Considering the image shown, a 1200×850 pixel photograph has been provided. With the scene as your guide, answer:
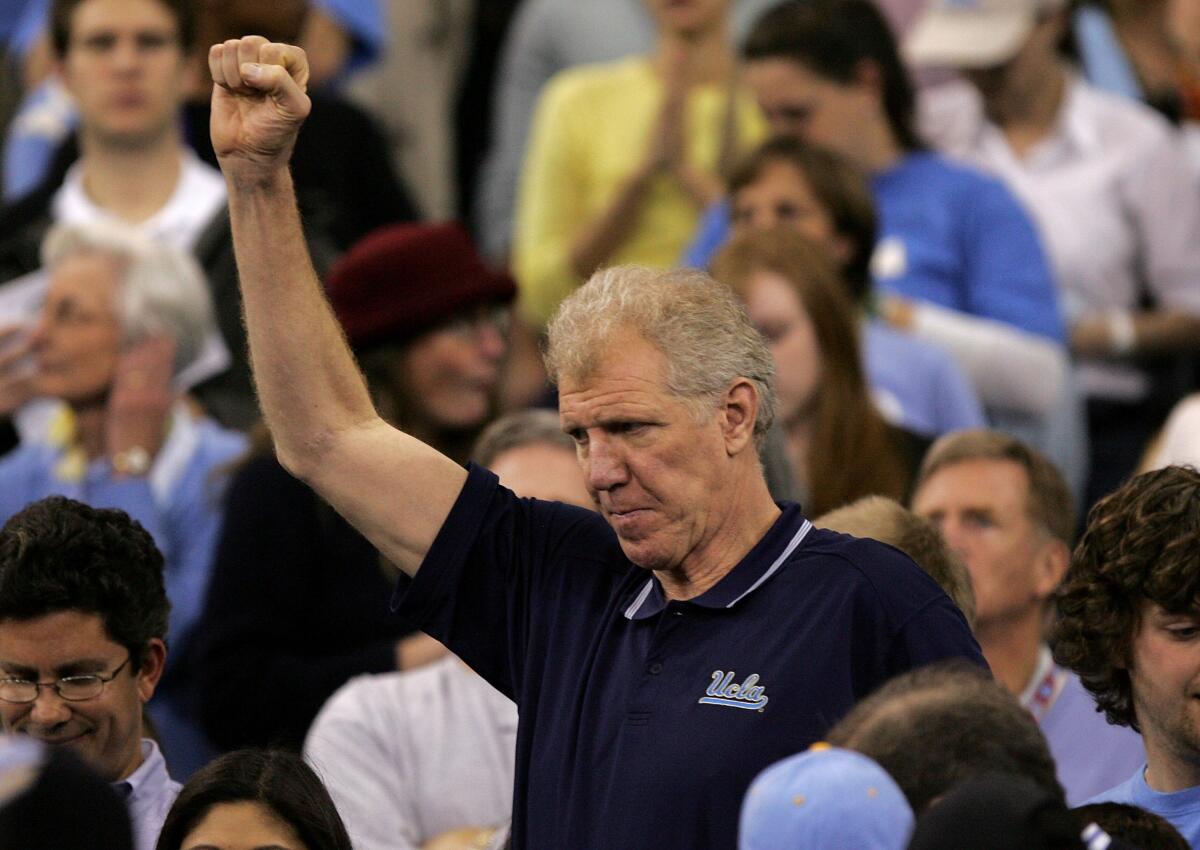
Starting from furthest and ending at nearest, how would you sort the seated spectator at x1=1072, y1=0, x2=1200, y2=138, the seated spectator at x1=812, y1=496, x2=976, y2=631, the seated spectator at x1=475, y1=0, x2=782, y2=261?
the seated spectator at x1=475, y1=0, x2=782, y2=261, the seated spectator at x1=1072, y1=0, x2=1200, y2=138, the seated spectator at x1=812, y1=496, x2=976, y2=631

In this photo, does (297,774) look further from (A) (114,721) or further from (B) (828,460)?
(B) (828,460)

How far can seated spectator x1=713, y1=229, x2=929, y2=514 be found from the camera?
5.71 meters

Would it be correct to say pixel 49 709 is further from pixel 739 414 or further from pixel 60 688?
pixel 739 414

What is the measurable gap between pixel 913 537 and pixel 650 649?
788mm

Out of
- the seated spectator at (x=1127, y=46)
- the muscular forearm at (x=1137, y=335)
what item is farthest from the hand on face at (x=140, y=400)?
the seated spectator at (x=1127, y=46)

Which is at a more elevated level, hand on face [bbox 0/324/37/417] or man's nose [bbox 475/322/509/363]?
man's nose [bbox 475/322/509/363]

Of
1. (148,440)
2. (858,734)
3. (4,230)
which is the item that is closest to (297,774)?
(858,734)

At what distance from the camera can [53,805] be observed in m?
2.28

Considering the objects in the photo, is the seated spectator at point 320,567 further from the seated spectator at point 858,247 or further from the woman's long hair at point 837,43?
the woman's long hair at point 837,43

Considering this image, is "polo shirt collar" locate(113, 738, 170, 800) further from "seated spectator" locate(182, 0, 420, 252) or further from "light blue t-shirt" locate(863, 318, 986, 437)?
"seated spectator" locate(182, 0, 420, 252)

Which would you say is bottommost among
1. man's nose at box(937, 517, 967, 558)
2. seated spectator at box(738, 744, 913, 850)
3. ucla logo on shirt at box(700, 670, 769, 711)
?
man's nose at box(937, 517, 967, 558)

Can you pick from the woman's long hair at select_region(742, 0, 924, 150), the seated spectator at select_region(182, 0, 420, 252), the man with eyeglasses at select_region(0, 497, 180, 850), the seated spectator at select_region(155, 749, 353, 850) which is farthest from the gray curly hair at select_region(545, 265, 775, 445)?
the seated spectator at select_region(182, 0, 420, 252)

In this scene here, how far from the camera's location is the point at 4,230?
7.26 m

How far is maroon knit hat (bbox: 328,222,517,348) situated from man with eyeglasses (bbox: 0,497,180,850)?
202cm
